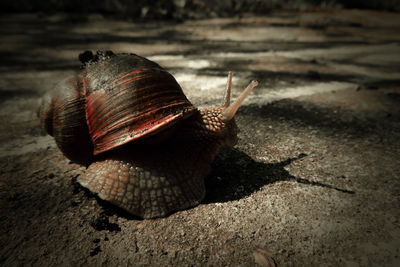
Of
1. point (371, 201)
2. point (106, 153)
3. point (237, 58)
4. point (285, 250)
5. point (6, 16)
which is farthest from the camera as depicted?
point (6, 16)

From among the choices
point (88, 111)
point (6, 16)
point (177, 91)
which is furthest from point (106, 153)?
point (6, 16)

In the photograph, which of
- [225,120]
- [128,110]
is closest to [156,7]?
[225,120]

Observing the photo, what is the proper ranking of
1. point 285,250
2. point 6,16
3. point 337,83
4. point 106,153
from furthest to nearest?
1. point 6,16
2. point 337,83
3. point 106,153
4. point 285,250

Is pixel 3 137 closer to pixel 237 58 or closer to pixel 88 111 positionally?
pixel 88 111

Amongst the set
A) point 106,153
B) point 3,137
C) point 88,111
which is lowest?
point 3,137

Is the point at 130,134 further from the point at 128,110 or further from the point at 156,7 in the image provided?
the point at 156,7

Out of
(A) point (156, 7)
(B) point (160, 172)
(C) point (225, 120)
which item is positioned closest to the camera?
(B) point (160, 172)

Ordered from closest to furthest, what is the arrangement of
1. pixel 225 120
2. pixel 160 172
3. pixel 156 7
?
pixel 160 172 < pixel 225 120 < pixel 156 7

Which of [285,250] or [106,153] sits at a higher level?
[106,153]
